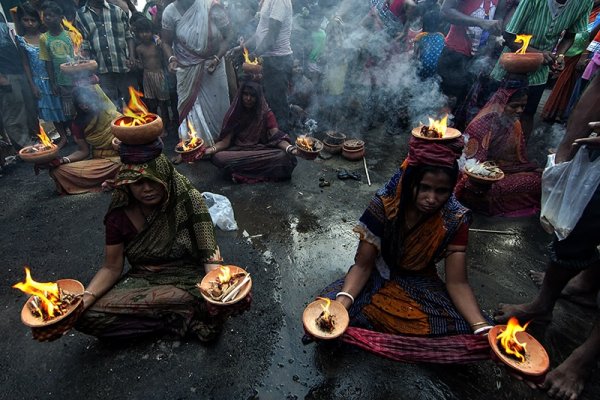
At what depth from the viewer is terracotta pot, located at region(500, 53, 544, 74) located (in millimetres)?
4254

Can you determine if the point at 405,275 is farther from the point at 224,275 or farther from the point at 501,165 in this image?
the point at 501,165

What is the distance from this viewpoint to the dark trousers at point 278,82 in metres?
6.66

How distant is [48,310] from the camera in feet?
7.23

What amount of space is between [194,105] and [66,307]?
5.04 m

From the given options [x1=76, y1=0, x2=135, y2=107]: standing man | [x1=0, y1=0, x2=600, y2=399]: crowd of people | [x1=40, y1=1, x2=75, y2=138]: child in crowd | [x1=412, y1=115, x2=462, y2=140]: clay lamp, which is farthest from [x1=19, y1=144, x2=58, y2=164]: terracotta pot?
[x1=412, y1=115, x2=462, y2=140]: clay lamp

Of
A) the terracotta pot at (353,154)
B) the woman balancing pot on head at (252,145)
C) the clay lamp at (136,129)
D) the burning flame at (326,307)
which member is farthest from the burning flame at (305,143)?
the burning flame at (326,307)

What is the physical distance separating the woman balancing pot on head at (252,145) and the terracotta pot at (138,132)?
310 cm

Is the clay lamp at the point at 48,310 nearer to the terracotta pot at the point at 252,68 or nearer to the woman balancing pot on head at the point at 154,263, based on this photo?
the woman balancing pot on head at the point at 154,263

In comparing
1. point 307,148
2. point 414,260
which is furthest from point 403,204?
point 307,148

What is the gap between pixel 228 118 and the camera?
565 centimetres

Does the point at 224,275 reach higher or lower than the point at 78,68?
lower

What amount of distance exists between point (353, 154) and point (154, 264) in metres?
4.20

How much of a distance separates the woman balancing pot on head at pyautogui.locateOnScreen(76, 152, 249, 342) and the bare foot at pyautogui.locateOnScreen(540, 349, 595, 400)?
8.17 feet

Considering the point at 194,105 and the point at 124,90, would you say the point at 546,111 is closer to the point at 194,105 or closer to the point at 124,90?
the point at 194,105
